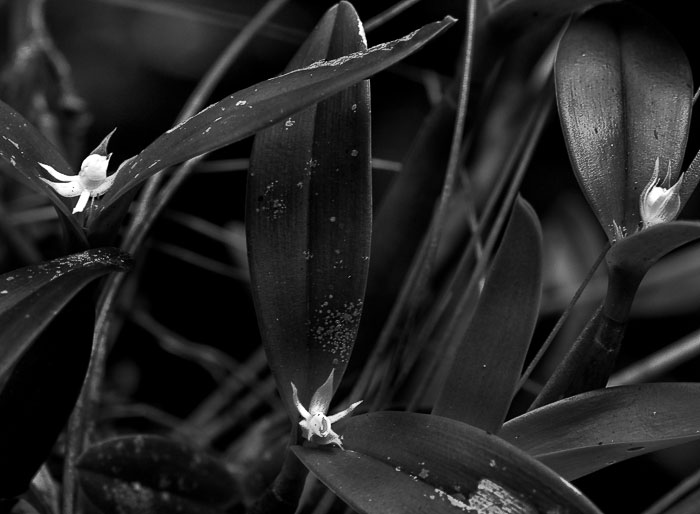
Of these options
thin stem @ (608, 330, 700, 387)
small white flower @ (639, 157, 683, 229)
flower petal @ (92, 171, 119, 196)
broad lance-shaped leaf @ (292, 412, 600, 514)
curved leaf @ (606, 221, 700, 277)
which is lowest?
broad lance-shaped leaf @ (292, 412, 600, 514)

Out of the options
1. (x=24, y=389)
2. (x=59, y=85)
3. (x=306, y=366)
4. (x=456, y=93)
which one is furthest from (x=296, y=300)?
(x=59, y=85)

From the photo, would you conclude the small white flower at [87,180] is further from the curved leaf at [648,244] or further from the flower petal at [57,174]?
the curved leaf at [648,244]

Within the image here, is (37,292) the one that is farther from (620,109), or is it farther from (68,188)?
(620,109)

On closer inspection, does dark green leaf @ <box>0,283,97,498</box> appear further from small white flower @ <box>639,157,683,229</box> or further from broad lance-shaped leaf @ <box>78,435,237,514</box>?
small white flower @ <box>639,157,683,229</box>

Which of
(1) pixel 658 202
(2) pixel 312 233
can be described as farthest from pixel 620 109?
(2) pixel 312 233

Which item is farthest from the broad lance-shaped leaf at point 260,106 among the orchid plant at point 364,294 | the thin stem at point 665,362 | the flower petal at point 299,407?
the thin stem at point 665,362

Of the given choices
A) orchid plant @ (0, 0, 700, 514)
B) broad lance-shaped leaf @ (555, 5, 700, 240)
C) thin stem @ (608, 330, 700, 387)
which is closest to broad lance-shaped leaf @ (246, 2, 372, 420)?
orchid plant @ (0, 0, 700, 514)
